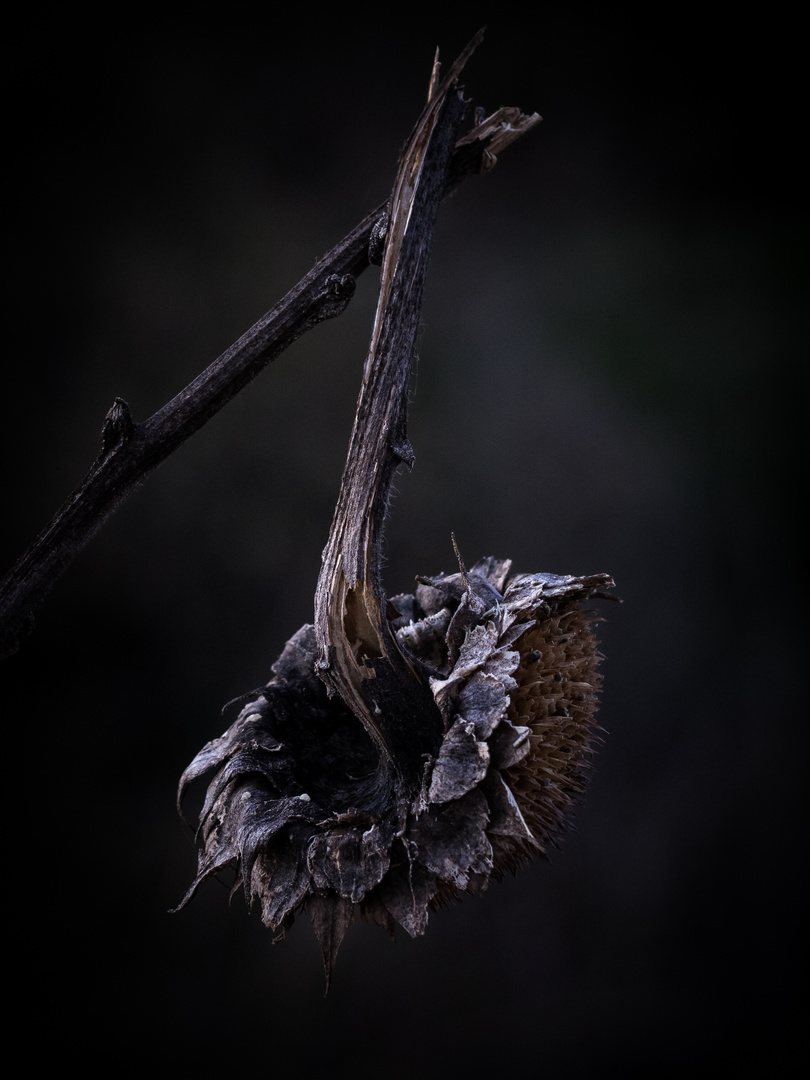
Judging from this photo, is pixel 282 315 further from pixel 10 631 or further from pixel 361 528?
pixel 10 631

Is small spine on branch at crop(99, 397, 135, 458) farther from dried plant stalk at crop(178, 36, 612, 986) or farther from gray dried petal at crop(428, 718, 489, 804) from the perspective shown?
gray dried petal at crop(428, 718, 489, 804)

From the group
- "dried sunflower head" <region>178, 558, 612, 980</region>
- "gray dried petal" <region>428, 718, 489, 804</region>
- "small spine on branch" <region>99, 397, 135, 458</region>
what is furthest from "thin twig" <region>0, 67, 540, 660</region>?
"gray dried petal" <region>428, 718, 489, 804</region>

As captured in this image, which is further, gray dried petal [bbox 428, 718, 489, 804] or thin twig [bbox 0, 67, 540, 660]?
thin twig [bbox 0, 67, 540, 660]

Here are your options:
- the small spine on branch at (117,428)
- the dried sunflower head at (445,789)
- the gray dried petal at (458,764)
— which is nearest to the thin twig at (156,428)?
the small spine on branch at (117,428)

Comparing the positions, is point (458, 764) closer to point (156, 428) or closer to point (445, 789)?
point (445, 789)

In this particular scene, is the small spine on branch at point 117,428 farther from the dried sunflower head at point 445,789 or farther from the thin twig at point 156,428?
the dried sunflower head at point 445,789

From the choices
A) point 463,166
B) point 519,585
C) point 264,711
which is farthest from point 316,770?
point 463,166

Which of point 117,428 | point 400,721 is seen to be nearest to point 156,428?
point 117,428
